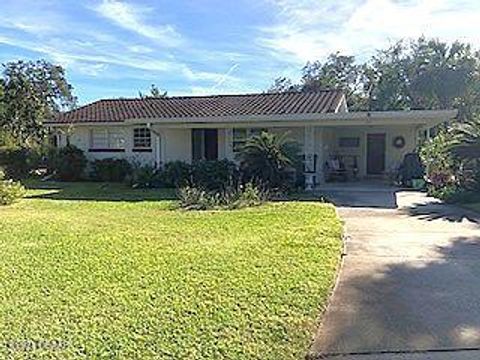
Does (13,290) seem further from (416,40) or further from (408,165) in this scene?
(416,40)

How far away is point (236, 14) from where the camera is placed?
580 inches

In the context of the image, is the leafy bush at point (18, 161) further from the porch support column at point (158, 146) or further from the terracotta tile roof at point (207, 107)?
the porch support column at point (158, 146)

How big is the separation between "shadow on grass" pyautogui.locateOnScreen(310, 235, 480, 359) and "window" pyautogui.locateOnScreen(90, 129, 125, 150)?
57.9 feet

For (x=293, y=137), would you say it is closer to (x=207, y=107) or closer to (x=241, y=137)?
(x=241, y=137)

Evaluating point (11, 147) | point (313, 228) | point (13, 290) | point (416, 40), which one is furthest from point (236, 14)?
point (416, 40)

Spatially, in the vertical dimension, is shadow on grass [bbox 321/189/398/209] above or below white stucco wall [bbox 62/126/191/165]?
below

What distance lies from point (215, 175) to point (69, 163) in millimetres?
8002

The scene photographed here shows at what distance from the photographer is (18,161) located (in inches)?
939

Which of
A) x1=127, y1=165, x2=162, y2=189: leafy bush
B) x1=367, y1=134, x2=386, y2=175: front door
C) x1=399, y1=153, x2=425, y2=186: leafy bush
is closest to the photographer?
x1=399, y1=153, x2=425, y2=186: leafy bush

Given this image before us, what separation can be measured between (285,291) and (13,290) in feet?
9.66

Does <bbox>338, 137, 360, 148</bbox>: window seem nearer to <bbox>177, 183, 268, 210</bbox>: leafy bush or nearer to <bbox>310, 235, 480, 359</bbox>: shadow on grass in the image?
<bbox>177, 183, 268, 210</bbox>: leafy bush

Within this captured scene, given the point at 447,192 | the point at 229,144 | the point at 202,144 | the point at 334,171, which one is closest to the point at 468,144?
the point at 447,192

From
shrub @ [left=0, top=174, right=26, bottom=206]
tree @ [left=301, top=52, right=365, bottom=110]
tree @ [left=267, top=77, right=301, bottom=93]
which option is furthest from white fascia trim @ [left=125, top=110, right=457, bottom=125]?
tree @ [left=267, top=77, right=301, bottom=93]

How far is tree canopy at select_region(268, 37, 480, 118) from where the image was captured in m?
40.6
